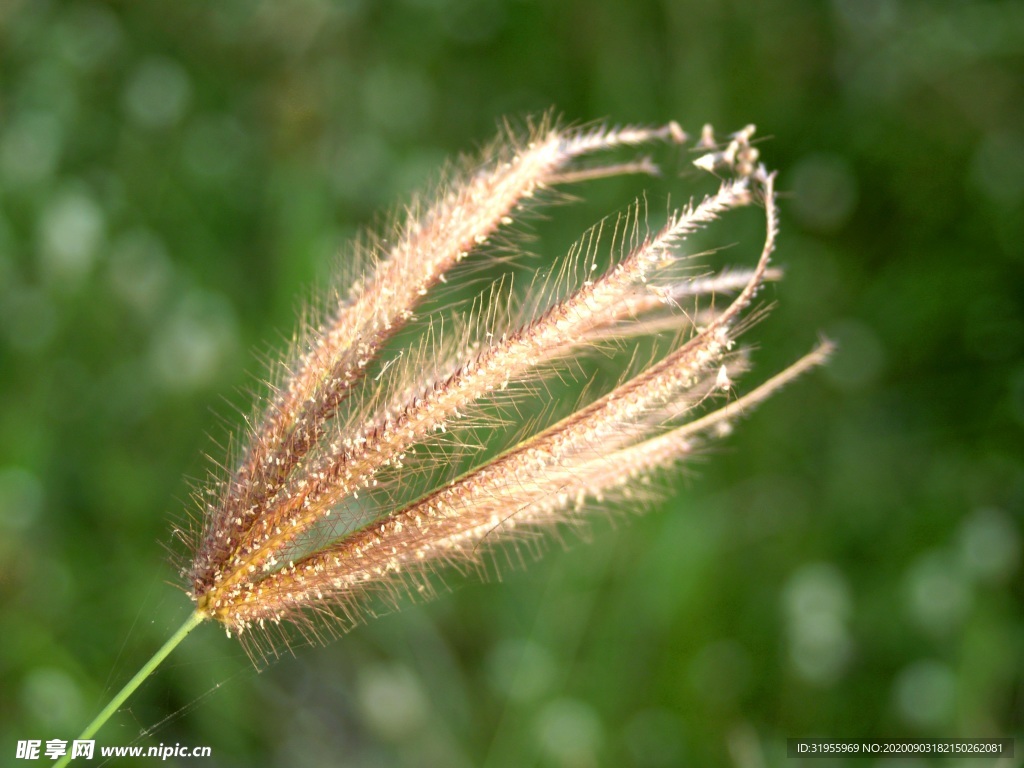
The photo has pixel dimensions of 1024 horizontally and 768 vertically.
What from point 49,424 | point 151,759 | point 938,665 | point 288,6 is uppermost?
point 288,6

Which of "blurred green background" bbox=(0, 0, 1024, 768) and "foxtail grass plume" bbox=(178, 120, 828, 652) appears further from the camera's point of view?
"blurred green background" bbox=(0, 0, 1024, 768)

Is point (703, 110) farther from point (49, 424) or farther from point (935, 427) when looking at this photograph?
point (49, 424)

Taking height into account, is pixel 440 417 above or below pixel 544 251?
above

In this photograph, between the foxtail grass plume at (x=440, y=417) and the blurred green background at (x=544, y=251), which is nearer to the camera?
the foxtail grass plume at (x=440, y=417)

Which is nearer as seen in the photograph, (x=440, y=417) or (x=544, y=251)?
(x=440, y=417)

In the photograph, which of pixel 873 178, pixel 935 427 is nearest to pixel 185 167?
pixel 873 178
